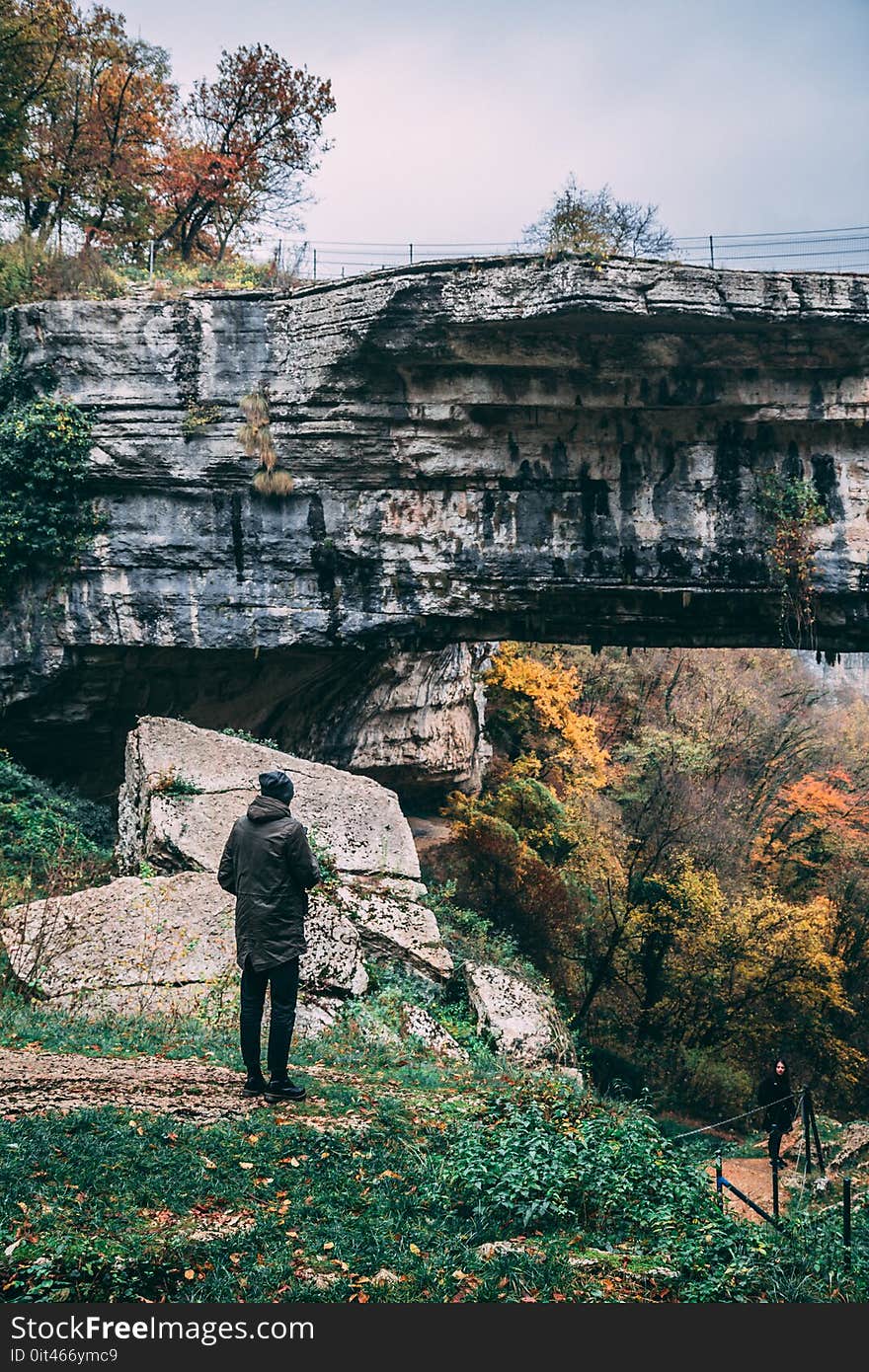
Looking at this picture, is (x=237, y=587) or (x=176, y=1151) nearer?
(x=176, y=1151)

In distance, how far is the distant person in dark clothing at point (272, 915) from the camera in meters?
5.64

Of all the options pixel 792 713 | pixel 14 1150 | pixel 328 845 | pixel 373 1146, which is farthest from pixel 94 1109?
pixel 792 713

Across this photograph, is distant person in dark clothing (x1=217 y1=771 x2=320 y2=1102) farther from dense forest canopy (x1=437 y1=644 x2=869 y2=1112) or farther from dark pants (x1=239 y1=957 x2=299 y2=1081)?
dense forest canopy (x1=437 y1=644 x2=869 y2=1112)

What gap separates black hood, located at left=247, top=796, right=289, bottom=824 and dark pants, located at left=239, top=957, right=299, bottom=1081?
75cm

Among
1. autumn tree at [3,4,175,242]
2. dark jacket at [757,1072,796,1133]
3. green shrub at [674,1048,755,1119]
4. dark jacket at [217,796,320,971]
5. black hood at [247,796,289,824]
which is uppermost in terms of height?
autumn tree at [3,4,175,242]

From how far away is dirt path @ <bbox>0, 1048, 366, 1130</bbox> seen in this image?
549 centimetres

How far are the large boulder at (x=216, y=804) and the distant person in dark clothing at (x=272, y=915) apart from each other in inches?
182

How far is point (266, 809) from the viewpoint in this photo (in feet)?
19.0

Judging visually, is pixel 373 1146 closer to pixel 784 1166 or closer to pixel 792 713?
pixel 784 1166

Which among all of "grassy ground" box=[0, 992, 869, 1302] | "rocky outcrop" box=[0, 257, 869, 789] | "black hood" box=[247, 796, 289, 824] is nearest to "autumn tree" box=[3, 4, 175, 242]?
"rocky outcrop" box=[0, 257, 869, 789]

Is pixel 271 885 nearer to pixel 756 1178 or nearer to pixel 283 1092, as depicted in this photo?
pixel 283 1092

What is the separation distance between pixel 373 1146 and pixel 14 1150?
5.64 ft

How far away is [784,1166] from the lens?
14.0 m

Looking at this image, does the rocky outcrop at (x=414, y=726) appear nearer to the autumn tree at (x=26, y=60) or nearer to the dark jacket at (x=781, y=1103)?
the dark jacket at (x=781, y=1103)
